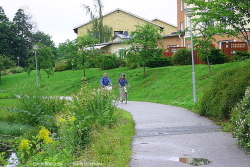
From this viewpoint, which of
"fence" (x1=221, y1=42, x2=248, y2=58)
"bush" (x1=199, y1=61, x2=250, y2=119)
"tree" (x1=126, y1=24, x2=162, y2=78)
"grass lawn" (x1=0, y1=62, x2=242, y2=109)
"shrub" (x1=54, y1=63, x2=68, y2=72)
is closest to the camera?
"bush" (x1=199, y1=61, x2=250, y2=119)

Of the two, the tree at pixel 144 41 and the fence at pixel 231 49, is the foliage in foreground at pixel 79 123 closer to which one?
the fence at pixel 231 49

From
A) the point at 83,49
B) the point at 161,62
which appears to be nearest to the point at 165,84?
the point at 161,62

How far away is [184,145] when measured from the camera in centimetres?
896

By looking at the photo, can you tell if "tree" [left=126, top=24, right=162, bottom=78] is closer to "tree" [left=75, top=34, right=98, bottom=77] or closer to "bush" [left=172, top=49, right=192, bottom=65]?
"bush" [left=172, top=49, right=192, bottom=65]

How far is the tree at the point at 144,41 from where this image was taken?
1272 inches

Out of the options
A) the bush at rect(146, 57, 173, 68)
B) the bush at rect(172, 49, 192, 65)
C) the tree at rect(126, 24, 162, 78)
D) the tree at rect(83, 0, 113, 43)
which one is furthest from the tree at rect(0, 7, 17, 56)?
the bush at rect(172, 49, 192, 65)

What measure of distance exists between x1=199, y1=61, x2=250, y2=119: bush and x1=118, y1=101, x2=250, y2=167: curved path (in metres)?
0.53

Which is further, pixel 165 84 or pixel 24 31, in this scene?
pixel 24 31

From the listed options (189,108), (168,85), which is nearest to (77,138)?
(189,108)

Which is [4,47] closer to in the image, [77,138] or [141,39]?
[141,39]

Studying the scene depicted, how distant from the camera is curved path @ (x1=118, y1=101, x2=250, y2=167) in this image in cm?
741

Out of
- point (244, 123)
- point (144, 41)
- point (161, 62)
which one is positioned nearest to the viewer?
point (244, 123)

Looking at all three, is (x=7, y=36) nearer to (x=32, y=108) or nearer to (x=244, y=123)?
(x=32, y=108)

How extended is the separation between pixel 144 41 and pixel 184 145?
23550 mm
